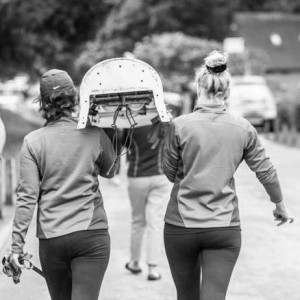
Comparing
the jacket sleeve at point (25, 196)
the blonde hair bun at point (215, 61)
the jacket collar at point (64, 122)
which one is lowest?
the jacket sleeve at point (25, 196)

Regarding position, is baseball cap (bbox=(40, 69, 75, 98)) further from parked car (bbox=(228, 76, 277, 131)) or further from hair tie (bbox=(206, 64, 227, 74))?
parked car (bbox=(228, 76, 277, 131))

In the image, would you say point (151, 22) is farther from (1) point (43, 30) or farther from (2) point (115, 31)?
(1) point (43, 30)

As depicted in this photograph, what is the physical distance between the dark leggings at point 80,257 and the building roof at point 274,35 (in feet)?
170

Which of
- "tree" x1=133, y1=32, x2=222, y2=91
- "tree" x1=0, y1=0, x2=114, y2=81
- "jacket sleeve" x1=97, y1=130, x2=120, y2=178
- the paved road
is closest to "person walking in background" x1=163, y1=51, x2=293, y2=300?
"jacket sleeve" x1=97, y1=130, x2=120, y2=178

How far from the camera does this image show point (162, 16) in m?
55.8

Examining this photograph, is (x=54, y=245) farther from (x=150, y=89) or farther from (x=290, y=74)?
(x=290, y=74)

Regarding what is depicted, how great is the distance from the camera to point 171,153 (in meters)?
4.57

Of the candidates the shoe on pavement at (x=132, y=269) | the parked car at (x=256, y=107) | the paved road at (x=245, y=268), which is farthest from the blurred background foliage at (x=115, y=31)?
the shoe on pavement at (x=132, y=269)

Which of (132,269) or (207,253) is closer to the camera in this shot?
(207,253)

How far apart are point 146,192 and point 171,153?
261 cm

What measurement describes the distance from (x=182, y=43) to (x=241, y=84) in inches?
378

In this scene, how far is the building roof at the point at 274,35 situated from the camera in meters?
56.1

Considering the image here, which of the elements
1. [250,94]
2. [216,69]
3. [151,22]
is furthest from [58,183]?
[151,22]

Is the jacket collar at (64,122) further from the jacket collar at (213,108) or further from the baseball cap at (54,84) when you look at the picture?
the jacket collar at (213,108)
